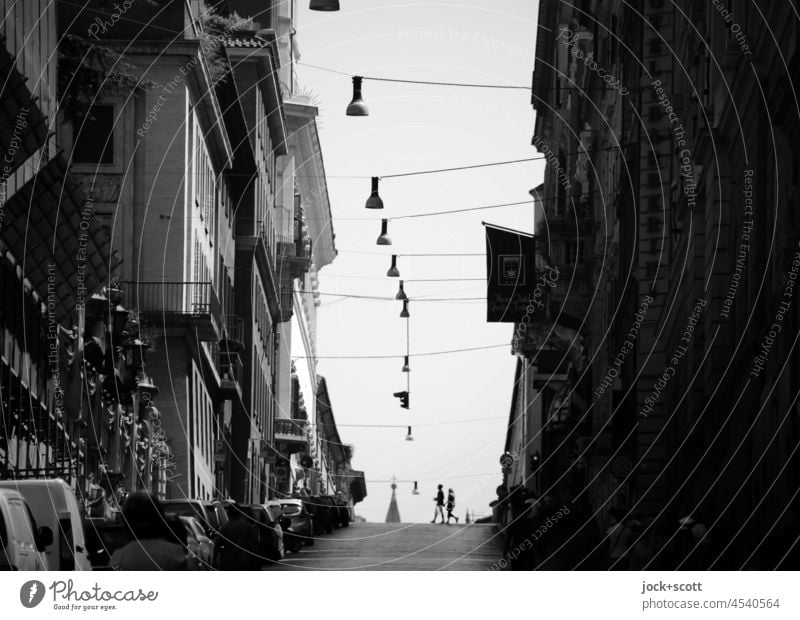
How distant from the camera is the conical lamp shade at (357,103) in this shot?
138 ft

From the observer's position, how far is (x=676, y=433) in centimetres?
4284

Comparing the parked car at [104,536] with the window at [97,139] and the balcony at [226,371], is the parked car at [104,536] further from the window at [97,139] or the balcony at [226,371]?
the balcony at [226,371]

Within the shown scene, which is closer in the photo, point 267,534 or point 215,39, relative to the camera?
point 267,534

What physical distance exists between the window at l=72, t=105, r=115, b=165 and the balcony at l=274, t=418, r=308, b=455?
122ft

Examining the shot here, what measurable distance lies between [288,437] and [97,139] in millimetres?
38936

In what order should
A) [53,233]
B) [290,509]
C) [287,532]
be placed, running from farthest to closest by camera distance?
[290,509] < [287,532] < [53,233]

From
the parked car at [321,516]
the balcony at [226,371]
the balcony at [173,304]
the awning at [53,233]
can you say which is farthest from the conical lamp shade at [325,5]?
the balcony at [226,371]

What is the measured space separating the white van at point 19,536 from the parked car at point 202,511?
1402 centimetres

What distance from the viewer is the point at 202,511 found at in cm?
3756

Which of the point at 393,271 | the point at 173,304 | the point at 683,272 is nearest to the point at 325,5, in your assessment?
the point at 683,272

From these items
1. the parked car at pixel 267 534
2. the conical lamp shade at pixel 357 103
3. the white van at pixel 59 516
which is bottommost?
the parked car at pixel 267 534

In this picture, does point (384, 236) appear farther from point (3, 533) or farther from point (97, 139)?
point (3, 533)
